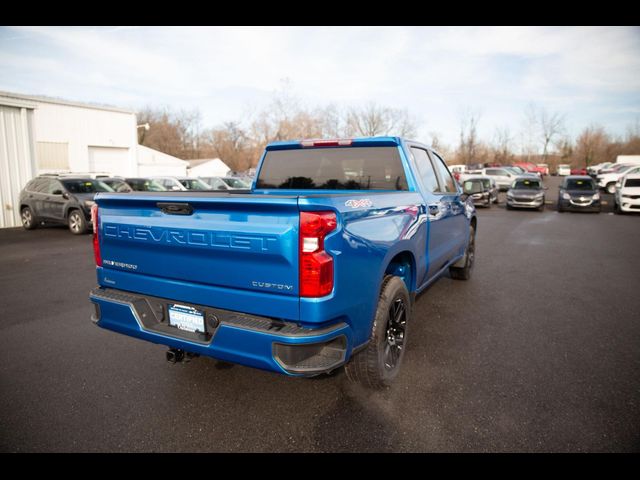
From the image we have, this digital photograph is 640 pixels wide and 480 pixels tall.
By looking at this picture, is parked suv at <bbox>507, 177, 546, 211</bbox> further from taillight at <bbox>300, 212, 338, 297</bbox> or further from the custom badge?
taillight at <bbox>300, 212, 338, 297</bbox>

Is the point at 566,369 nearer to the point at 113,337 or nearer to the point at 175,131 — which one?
the point at 113,337

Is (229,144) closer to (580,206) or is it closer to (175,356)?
(580,206)

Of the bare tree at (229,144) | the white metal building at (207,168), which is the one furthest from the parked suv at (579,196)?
the bare tree at (229,144)

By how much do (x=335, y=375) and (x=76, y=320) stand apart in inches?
132

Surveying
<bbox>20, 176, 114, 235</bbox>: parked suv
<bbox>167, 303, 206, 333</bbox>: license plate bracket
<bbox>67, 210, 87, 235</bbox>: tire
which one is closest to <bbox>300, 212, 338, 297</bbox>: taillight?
<bbox>167, 303, 206, 333</bbox>: license plate bracket

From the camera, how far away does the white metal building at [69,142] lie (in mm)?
13617

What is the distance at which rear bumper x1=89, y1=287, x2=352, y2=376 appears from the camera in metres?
2.26

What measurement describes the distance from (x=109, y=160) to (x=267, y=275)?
27497 millimetres

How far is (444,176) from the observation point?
5074 millimetres

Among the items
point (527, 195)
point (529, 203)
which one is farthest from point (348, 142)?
point (527, 195)

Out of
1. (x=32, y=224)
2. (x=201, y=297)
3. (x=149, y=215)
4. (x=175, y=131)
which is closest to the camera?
(x=201, y=297)

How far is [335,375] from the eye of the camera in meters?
3.38
